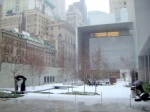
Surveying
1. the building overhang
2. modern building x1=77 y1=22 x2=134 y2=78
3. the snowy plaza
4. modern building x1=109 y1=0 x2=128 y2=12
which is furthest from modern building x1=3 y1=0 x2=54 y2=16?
the snowy plaza

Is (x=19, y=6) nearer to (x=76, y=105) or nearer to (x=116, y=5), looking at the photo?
(x=116, y=5)

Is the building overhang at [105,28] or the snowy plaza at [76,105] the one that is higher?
the building overhang at [105,28]

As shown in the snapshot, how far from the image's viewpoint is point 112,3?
131 m

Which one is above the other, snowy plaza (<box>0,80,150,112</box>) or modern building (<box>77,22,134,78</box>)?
modern building (<box>77,22,134,78</box>)

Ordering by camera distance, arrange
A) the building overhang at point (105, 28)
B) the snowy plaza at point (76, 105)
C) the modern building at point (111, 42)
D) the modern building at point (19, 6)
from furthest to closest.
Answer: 1. the modern building at point (19, 6)
2. the modern building at point (111, 42)
3. the building overhang at point (105, 28)
4. the snowy plaza at point (76, 105)

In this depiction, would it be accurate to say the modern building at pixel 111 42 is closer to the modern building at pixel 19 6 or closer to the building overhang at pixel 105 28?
the building overhang at pixel 105 28

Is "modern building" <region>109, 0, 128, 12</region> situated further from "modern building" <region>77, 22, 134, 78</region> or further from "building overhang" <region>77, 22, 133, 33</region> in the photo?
"building overhang" <region>77, 22, 133, 33</region>

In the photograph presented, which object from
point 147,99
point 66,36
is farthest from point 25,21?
point 147,99

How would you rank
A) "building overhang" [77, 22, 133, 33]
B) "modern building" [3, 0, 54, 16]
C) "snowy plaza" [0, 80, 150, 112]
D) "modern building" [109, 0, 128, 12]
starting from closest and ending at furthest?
"snowy plaza" [0, 80, 150, 112] < "building overhang" [77, 22, 133, 33] < "modern building" [3, 0, 54, 16] < "modern building" [109, 0, 128, 12]

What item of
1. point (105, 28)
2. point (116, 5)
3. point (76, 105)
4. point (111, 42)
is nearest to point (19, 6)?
point (116, 5)

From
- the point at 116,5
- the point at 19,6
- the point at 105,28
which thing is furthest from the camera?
the point at 116,5

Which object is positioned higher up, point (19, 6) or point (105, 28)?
point (19, 6)

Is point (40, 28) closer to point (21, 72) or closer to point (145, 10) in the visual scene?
point (21, 72)

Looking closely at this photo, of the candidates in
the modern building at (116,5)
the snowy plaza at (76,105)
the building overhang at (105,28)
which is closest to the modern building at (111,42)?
the building overhang at (105,28)
